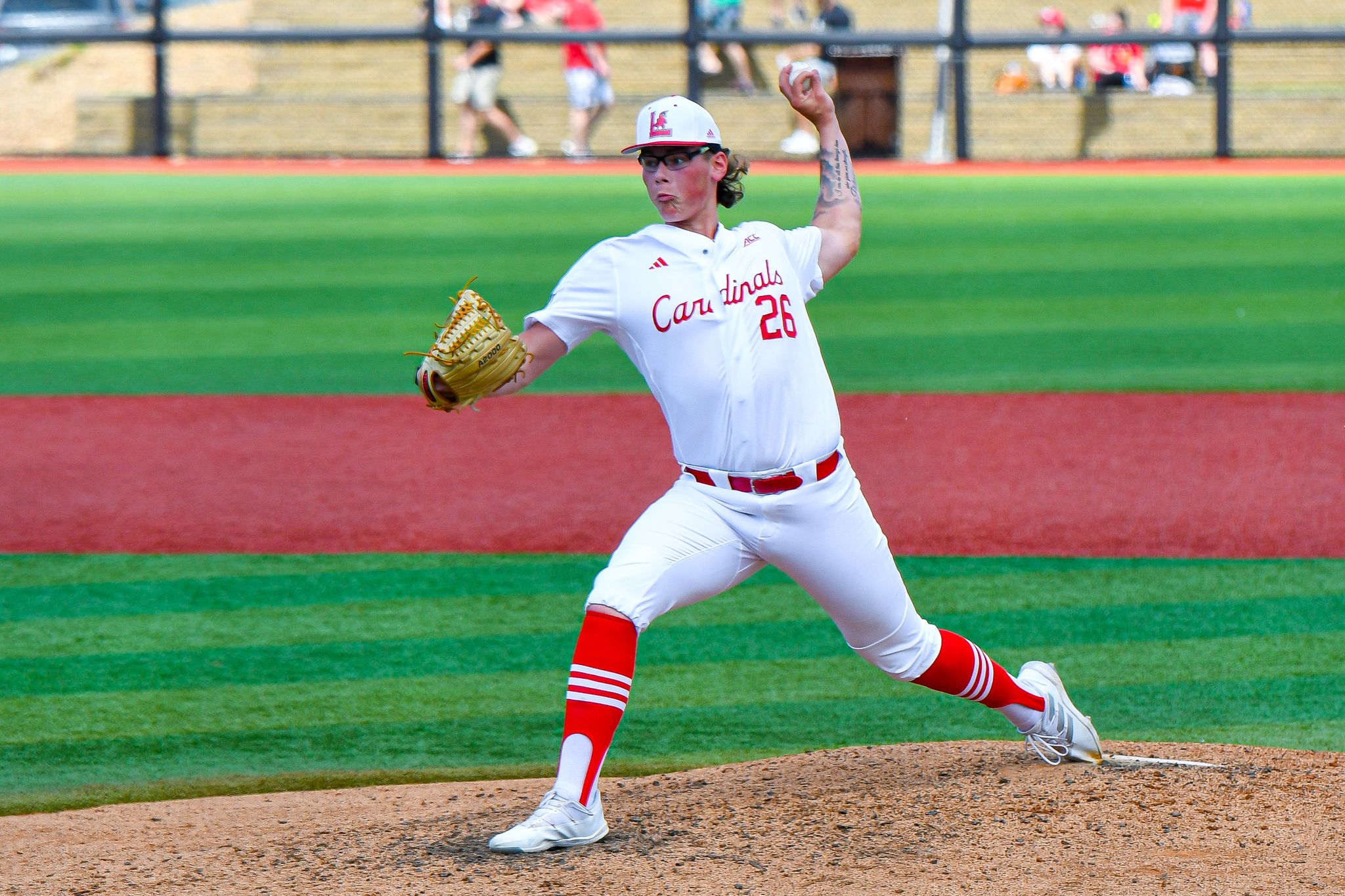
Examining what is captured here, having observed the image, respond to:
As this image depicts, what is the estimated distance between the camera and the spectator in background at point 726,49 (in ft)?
50.6

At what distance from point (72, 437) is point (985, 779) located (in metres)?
5.37

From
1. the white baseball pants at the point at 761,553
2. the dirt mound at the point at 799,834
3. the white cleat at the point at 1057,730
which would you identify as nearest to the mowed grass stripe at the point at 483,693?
the dirt mound at the point at 799,834

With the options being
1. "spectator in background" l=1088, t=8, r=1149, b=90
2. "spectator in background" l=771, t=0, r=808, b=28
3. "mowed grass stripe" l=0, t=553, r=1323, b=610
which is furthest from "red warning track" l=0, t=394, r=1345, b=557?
"spectator in background" l=771, t=0, r=808, b=28

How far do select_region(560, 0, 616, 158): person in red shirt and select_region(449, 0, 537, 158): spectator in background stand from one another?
19.7 inches

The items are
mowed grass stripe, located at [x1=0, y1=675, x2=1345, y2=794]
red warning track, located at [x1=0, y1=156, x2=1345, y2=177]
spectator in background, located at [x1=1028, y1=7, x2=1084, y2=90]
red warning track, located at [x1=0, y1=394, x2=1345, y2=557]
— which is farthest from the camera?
spectator in background, located at [x1=1028, y1=7, x2=1084, y2=90]

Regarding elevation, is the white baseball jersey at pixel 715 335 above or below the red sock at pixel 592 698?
above

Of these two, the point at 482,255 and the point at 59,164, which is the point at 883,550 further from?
the point at 59,164

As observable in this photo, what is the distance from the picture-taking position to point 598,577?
3279mm

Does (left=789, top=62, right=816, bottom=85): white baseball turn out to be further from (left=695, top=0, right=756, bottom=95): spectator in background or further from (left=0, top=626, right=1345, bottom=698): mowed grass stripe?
(left=695, top=0, right=756, bottom=95): spectator in background

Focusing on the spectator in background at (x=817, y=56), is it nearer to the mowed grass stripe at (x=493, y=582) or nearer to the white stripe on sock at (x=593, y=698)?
the mowed grass stripe at (x=493, y=582)

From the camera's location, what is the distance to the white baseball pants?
3250mm

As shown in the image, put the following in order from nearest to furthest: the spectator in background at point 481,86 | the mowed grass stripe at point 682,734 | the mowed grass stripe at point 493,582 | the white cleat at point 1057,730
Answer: the white cleat at point 1057,730
the mowed grass stripe at point 682,734
the mowed grass stripe at point 493,582
the spectator in background at point 481,86

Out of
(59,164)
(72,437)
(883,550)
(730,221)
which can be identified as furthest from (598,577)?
(59,164)

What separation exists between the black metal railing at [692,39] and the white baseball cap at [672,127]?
12.1 metres
